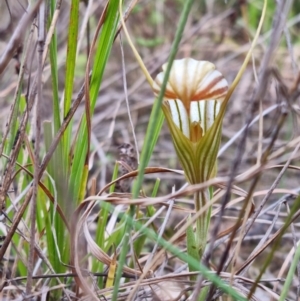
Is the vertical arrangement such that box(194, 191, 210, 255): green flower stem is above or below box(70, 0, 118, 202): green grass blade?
below

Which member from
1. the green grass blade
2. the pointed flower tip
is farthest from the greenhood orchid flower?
the green grass blade

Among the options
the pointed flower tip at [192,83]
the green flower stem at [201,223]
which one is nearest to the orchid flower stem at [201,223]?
the green flower stem at [201,223]

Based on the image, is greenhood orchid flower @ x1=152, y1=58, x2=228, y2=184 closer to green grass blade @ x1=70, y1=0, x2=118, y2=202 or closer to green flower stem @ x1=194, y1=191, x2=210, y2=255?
green flower stem @ x1=194, y1=191, x2=210, y2=255

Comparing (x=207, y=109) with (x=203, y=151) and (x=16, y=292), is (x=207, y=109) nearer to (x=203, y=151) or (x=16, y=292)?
(x=203, y=151)

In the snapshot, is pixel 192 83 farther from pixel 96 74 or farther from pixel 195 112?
pixel 96 74

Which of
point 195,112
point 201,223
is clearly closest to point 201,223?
point 201,223

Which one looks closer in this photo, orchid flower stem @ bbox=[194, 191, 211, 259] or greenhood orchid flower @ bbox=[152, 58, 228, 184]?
greenhood orchid flower @ bbox=[152, 58, 228, 184]

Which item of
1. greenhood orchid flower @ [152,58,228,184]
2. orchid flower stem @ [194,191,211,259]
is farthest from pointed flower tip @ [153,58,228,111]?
orchid flower stem @ [194,191,211,259]

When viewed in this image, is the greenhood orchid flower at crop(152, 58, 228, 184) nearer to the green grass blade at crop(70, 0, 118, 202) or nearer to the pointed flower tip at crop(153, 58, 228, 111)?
the pointed flower tip at crop(153, 58, 228, 111)
